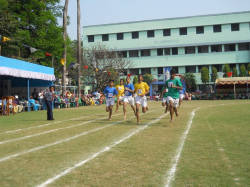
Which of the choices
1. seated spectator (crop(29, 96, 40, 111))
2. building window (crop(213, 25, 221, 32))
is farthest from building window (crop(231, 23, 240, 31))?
seated spectator (crop(29, 96, 40, 111))

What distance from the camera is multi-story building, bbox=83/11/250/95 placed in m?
58.2

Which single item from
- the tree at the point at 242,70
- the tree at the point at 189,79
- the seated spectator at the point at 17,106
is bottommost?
the seated spectator at the point at 17,106

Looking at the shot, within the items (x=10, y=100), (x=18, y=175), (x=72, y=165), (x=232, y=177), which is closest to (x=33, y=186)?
(x=18, y=175)

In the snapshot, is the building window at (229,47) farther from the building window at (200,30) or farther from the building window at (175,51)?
the building window at (175,51)

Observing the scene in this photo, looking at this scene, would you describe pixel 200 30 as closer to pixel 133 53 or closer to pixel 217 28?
pixel 217 28

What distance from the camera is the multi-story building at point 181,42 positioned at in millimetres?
58250

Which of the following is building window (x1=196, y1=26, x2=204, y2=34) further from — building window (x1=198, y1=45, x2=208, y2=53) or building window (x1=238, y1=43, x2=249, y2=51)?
building window (x1=238, y1=43, x2=249, y2=51)

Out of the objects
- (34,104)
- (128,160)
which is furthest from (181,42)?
(128,160)

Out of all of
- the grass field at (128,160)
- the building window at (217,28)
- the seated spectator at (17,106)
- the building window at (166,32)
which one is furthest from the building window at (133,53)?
the grass field at (128,160)

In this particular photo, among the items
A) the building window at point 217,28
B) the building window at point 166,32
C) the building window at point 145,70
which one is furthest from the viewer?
the building window at point 145,70

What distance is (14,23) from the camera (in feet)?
112

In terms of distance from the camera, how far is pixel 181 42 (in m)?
60.8

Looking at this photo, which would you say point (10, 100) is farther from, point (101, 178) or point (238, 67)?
point (238, 67)

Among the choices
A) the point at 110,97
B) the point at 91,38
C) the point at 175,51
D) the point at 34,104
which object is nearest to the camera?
the point at 110,97
